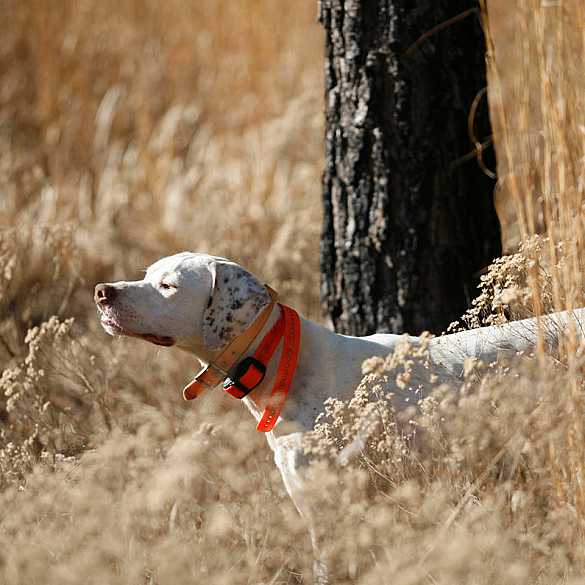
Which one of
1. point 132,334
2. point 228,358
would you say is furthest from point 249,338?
point 132,334

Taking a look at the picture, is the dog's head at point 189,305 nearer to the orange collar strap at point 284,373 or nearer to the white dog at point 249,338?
the white dog at point 249,338

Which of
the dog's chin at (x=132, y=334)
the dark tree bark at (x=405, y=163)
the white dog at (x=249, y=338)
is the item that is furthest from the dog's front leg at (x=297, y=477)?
the dark tree bark at (x=405, y=163)

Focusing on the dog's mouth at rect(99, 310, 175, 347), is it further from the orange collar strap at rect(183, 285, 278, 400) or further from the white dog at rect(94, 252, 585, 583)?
the orange collar strap at rect(183, 285, 278, 400)

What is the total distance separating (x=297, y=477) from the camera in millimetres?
2637

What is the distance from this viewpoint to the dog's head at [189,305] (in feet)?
8.97

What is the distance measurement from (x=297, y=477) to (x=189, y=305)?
0.57 metres

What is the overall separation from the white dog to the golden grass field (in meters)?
0.11

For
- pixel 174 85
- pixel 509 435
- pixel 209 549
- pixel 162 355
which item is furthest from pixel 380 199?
pixel 174 85

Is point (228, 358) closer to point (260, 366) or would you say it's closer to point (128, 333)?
point (260, 366)

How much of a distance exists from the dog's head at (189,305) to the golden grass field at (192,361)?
1.06 feet

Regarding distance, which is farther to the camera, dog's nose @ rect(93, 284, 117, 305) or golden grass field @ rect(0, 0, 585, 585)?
dog's nose @ rect(93, 284, 117, 305)

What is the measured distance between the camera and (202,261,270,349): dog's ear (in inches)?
107

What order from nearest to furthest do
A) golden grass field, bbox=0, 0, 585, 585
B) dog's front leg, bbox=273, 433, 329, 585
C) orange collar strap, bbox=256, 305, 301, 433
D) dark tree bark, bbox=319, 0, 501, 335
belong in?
golden grass field, bbox=0, 0, 585, 585
dog's front leg, bbox=273, 433, 329, 585
orange collar strap, bbox=256, 305, 301, 433
dark tree bark, bbox=319, 0, 501, 335

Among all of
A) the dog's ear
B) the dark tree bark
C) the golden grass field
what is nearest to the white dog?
the dog's ear
